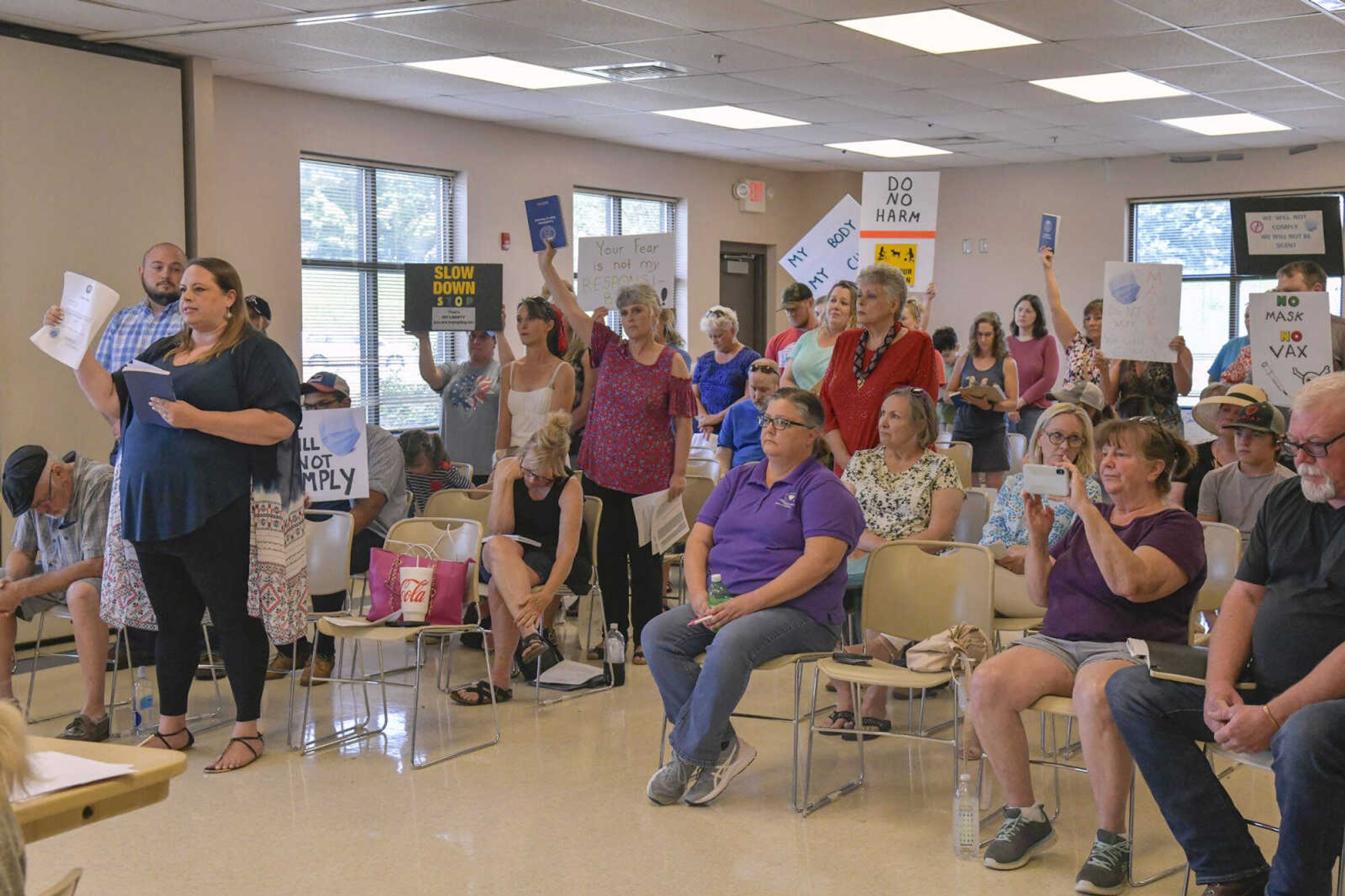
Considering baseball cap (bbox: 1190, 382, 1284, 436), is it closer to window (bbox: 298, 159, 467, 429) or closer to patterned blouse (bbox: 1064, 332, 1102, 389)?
patterned blouse (bbox: 1064, 332, 1102, 389)

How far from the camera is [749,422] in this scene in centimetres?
650

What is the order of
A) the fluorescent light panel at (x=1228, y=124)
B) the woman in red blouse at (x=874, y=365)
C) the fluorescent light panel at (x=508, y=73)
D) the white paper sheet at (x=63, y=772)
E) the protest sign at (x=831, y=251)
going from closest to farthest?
the white paper sheet at (x=63, y=772) → the woman in red blouse at (x=874, y=365) → the fluorescent light panel at (x=508, y=73) → the protest sign at (x=831, y=251) → the fluorescent light panel at (x=1228, y=124)

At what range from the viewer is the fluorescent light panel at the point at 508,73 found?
781cm

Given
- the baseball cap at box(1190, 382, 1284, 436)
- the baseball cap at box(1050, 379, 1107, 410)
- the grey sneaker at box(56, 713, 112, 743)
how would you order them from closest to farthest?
1. the baseball cap at box(1190, 382, 1284, 436)
2. the grey sneaker at box(56, 713, 112, 743)
3. the baseball cap at box(1050, 379, 1107, 410)

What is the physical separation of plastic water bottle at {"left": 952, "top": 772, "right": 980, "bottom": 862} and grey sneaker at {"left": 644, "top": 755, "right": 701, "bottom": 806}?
84 centimetres

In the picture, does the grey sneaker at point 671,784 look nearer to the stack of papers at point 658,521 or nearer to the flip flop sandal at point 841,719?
the flip flop sandal at point 841,719

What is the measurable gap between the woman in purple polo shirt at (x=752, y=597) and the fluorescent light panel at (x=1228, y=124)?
284 inches

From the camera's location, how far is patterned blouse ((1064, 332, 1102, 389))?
7645mm

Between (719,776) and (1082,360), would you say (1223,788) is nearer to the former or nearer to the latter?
(719,776)

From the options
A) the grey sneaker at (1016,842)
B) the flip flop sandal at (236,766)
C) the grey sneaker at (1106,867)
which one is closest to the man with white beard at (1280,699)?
the grey sneaker at (1106,867)

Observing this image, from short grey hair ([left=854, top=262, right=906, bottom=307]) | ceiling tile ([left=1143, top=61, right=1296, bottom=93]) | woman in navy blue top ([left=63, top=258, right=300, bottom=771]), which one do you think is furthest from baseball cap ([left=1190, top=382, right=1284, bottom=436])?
ceiling tile ([left=1143, top=61, right=1296, bottom=93])

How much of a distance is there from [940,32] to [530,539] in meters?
3.79

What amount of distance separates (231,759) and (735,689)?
1.74 m

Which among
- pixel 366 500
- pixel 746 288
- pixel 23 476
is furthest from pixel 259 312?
pixel 746 288
